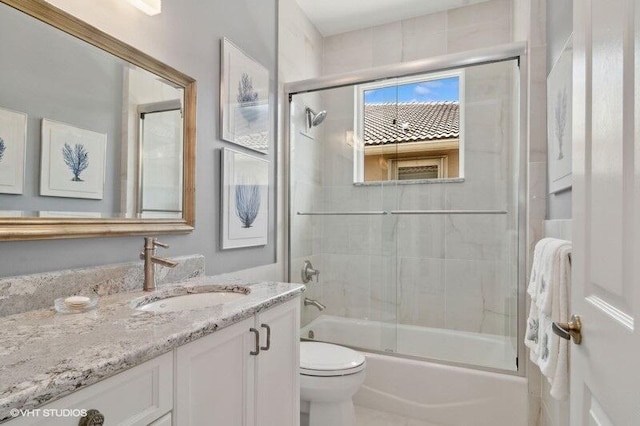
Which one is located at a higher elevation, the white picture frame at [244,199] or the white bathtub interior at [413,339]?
the white picture frame at [244,199]

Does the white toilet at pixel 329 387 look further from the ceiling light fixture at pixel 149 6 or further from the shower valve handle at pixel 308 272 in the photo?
the ceiling light fixture at pixel 149 6

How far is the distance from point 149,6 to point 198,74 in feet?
1.19

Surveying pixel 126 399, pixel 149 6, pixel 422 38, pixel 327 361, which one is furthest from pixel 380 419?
pixel 422 38

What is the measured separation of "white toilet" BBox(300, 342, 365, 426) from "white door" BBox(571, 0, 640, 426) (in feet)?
3.41

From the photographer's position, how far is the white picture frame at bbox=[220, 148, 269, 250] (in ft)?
6.14

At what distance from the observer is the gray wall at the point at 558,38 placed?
1.45 meters

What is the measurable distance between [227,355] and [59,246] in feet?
2.17

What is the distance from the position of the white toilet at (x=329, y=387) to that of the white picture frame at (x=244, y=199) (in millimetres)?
761

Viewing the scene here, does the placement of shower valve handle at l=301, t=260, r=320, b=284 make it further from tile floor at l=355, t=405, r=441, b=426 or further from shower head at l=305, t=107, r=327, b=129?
shower head at l=305, t=107, r=327, b=129

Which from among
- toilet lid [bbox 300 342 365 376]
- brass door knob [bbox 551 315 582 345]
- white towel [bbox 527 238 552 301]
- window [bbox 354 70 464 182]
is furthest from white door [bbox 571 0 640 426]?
window [bbox 354 70 464 182]

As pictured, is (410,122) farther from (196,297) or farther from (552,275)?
(196,297)

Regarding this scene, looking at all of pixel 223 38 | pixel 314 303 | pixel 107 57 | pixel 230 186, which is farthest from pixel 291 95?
pixel 314 303

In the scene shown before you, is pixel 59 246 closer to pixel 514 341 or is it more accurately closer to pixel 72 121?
pixel 72 121

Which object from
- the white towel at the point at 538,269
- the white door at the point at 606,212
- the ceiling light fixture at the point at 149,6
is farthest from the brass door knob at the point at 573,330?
the ceiling light fixture at the point at 149,6
